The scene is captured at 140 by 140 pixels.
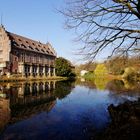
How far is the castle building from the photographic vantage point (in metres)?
54.6

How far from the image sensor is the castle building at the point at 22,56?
5459 centimetres

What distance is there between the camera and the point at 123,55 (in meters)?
10.0

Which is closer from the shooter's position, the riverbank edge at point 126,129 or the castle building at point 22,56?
the riverbank edge at point 126,129

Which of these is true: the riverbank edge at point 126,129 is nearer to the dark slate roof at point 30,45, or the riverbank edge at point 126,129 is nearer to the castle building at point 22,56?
the castle building at point 22,56

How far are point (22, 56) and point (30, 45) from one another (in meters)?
7.37

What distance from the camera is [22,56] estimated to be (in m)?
60.3

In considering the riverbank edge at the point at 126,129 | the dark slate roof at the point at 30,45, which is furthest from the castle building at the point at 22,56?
the riverbank edge at the point at 126,129

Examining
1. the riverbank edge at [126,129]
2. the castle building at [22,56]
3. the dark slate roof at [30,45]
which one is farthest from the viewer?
the dark slate roof at [30,45]

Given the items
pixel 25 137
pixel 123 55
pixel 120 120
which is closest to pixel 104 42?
Result: pixel 123 55

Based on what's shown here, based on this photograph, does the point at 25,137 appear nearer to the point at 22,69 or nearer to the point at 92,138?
the point at 92,138

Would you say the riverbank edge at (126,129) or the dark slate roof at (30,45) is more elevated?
the dark slate roof at (30,45)

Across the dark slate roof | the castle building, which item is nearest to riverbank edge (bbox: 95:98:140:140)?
the castle building

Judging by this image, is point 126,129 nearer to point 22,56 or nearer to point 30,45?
point 22,56

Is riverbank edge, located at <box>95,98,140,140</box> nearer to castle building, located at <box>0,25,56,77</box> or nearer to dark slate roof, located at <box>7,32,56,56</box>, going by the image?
castle building, located at <box>0,25,56,77</box>
